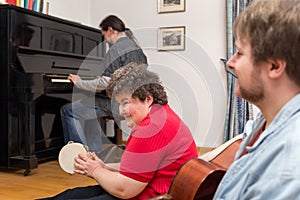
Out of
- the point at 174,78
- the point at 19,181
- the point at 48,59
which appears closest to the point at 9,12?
the point at 48,59

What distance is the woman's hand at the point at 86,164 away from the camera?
1370 mm

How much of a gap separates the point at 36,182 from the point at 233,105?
7.58 feet

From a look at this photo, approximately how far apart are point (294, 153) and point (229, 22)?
376 cm

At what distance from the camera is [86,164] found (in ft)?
4.52

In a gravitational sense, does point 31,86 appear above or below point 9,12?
below

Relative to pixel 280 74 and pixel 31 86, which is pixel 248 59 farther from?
pixel 31 86

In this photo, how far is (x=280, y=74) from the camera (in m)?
0.71

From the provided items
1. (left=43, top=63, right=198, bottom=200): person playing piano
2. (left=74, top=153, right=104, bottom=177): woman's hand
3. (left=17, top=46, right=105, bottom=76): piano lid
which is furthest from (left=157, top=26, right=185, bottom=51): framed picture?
(left=74, top=153, right=104, bottom=177): woman's hand

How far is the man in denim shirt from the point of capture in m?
0.64

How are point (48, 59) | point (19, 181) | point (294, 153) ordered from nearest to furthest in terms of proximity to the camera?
point (294, 153), point (19, 181), point (48, 59)

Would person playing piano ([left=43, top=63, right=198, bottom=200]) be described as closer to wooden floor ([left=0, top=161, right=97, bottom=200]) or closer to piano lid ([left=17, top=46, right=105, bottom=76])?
wooden floor ([left=0, top=161, right=97, bottom=200])

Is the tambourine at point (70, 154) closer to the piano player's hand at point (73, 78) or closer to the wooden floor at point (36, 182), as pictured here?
the wooden floor at point (36, 182)

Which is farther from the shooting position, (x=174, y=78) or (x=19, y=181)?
(x=174, y=78)

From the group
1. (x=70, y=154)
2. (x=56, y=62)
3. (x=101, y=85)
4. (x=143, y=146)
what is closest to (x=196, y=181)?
(x=143, y=146)
